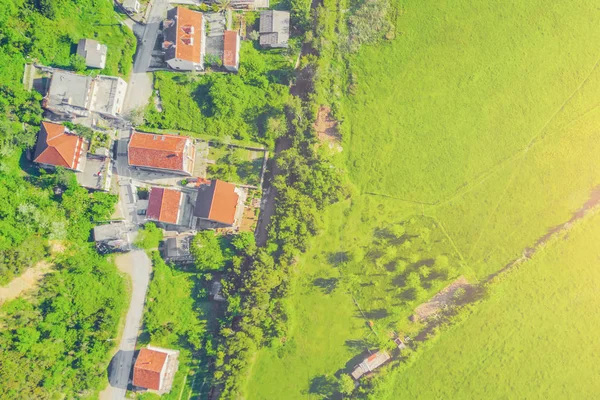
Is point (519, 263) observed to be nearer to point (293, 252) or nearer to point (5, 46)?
point (293, 252)

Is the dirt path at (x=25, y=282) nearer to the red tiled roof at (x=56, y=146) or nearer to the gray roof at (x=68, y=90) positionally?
the red tiled roof at (x=56, y=146)

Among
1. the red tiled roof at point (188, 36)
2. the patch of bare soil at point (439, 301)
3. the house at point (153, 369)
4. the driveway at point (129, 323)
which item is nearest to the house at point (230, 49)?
the red tiled roof at point (188, 36)

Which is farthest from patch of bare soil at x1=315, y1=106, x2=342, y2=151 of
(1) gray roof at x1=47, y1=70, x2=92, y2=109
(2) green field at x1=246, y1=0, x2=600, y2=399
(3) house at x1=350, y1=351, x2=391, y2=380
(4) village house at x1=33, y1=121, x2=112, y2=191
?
(1) gray roof at x1=47, y1=70, x2=92, y2=109

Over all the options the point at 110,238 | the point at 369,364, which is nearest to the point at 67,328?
the point at 110,238

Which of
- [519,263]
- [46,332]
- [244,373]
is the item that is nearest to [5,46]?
[46,332]

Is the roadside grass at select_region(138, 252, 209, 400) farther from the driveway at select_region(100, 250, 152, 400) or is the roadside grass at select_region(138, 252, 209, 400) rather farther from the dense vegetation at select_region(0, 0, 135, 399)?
the dense vegetation at select_region(0, 0, 135, 399)

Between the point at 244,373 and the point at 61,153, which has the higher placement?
the point at 61,153
